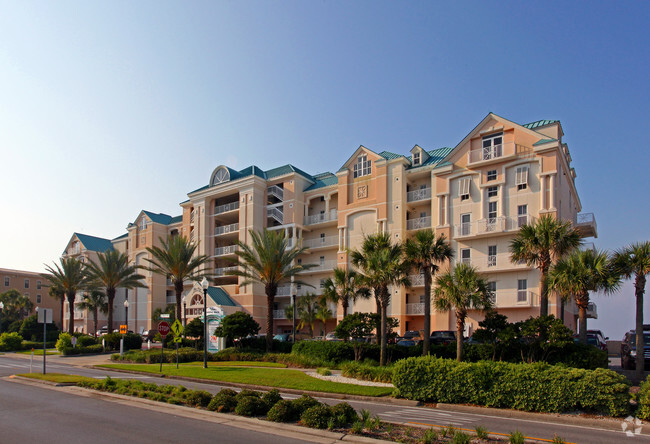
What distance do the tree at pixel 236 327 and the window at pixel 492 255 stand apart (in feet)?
62.2

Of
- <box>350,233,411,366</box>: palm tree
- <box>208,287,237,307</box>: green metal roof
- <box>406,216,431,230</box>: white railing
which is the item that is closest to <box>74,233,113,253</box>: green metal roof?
<box>208,287,237,307</box>: green metal roof

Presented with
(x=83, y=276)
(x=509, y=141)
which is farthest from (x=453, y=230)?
(x=83, y=276)

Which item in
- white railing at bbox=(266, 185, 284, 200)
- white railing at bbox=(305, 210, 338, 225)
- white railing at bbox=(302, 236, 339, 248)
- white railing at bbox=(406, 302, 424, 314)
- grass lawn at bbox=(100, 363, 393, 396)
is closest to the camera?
grass lawn at bbox=(100, 363, 393, 396)

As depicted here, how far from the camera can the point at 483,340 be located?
23672mm

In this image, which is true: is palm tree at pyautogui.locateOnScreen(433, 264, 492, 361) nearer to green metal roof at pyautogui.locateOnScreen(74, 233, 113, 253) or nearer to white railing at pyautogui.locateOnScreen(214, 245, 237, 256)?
white railing at pyautogui.locateOnScreen(214, 245, 237, 256)

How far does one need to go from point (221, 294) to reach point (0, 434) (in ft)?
131

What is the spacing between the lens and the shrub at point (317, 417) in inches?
417

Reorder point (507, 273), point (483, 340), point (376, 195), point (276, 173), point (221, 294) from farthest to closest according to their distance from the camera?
point (276, 173) → point (221, 294) → point (376, 195) → point (507, 273) → point (483, 340)

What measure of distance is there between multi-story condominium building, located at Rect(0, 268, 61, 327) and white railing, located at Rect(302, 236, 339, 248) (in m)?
55.7

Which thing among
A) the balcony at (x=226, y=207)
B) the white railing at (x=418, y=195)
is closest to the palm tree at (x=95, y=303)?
the balcony at (x=226, y=207)

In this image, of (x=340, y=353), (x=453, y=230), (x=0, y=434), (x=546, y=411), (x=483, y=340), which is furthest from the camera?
(x=453, y=230)

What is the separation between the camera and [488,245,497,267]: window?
123 feet

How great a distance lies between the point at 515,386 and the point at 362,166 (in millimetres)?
34431

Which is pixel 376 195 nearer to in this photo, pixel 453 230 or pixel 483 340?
pixel 453 230
